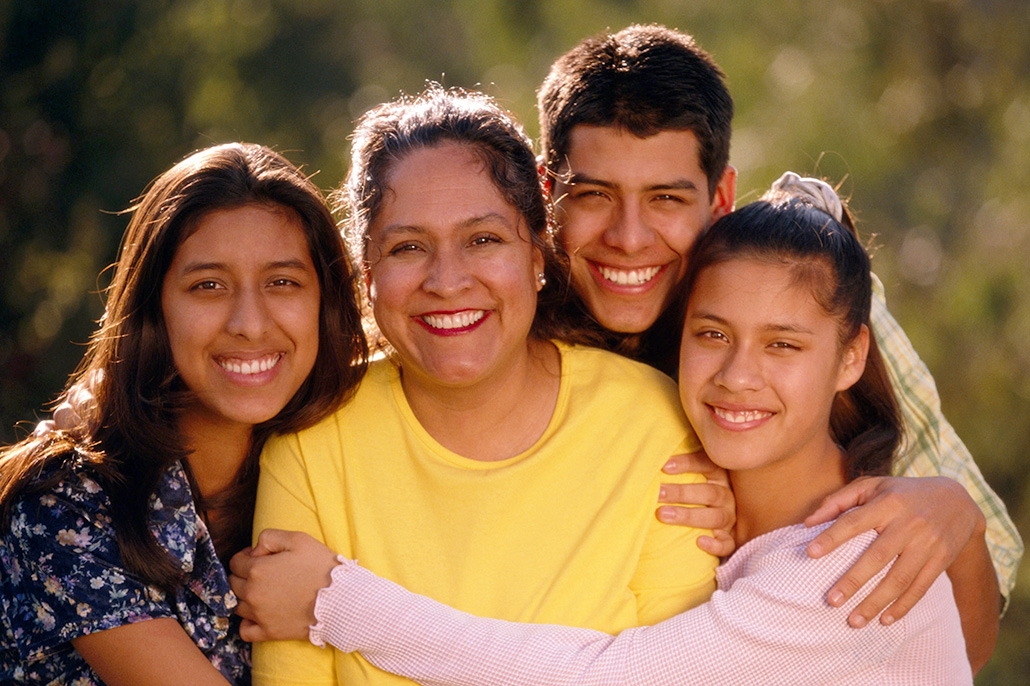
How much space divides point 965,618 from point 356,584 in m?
1.63

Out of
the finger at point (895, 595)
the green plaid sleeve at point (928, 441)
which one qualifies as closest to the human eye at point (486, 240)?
the finger at point (895, 595)

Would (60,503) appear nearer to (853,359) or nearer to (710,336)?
(710,336)

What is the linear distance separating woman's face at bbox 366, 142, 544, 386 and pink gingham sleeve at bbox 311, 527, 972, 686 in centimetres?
54

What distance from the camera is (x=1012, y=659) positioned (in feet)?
20.3

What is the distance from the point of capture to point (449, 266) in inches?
86.7

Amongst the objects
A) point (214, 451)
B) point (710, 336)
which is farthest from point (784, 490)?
point (214, 451)

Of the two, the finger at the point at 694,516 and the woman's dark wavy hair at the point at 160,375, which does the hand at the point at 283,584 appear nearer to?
the woman's dark wavy hair at the point at 160,375

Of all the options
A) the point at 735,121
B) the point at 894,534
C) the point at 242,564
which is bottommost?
the point at 242,564

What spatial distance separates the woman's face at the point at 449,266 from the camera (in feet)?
7.23

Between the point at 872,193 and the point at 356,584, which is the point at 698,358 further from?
the point at 872,193

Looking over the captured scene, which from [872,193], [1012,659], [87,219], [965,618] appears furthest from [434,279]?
[1012,659]

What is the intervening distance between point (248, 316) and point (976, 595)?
1.99 meters

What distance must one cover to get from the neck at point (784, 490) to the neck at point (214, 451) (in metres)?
1.25

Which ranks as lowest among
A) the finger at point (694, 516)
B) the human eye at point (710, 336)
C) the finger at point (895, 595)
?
the finger at point (895, 595)
